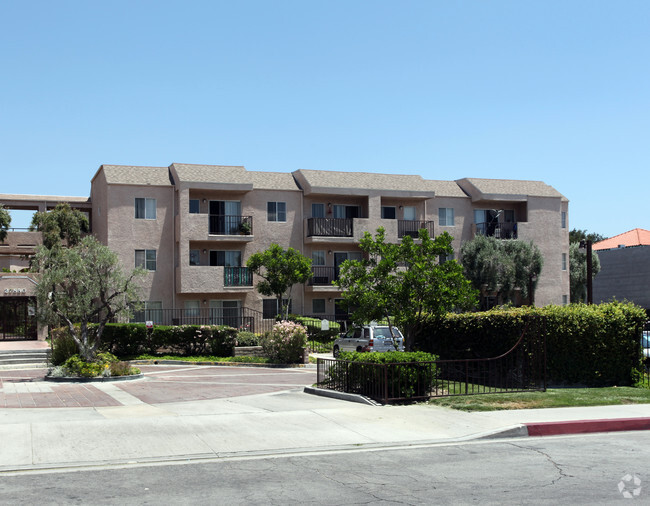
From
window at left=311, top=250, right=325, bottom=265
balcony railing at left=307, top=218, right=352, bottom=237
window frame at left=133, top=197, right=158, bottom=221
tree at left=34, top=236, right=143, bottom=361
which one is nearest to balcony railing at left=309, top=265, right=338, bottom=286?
window at left=311, top=250, right=325, bottom=265

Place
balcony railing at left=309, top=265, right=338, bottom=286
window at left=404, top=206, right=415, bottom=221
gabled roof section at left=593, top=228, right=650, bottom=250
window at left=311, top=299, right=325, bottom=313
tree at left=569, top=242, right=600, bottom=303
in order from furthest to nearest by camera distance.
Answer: gabled roof section at left=593, top=228, right=650, bottom=250, tree at left=569, top=242, right=600, bottom=303, window at left=404, top=206, right=415, bottom=221, window at left=311, top=299, right=325, bottom=313, balcony railing at left=309, top=265, right=338, bottom=286

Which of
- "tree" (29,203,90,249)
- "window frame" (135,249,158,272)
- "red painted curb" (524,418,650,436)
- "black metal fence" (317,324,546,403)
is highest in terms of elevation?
"tree" (29,203,90,249)

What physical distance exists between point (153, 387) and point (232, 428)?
813cm

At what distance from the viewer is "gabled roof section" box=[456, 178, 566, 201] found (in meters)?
45.6

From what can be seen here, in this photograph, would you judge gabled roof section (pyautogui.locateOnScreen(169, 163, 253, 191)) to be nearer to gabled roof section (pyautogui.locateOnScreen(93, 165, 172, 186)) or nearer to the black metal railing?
gabled roof section (pyautogui.locateOnScreen(93, 165, 172, 186))

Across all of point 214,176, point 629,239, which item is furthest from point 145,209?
point 629,239

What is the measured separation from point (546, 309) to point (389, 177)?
26.4 meters

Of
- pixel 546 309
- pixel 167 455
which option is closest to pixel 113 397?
pixel 167 455

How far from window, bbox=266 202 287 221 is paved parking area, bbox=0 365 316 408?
1609 centimetres

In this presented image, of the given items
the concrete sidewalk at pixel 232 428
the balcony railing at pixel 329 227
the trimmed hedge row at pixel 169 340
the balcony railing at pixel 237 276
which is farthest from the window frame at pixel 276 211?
the concrete sidewalk at pixel 232 428

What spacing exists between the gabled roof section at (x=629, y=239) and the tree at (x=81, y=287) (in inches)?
1967

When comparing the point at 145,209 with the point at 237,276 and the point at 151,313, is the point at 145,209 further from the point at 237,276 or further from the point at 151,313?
the point at 237,276

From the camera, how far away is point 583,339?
18719 millimetres

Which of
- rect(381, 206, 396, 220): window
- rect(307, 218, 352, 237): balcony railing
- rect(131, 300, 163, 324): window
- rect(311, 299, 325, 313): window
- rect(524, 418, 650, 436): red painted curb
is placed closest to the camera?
rect(524, 418, 650, 436): red painted curb
